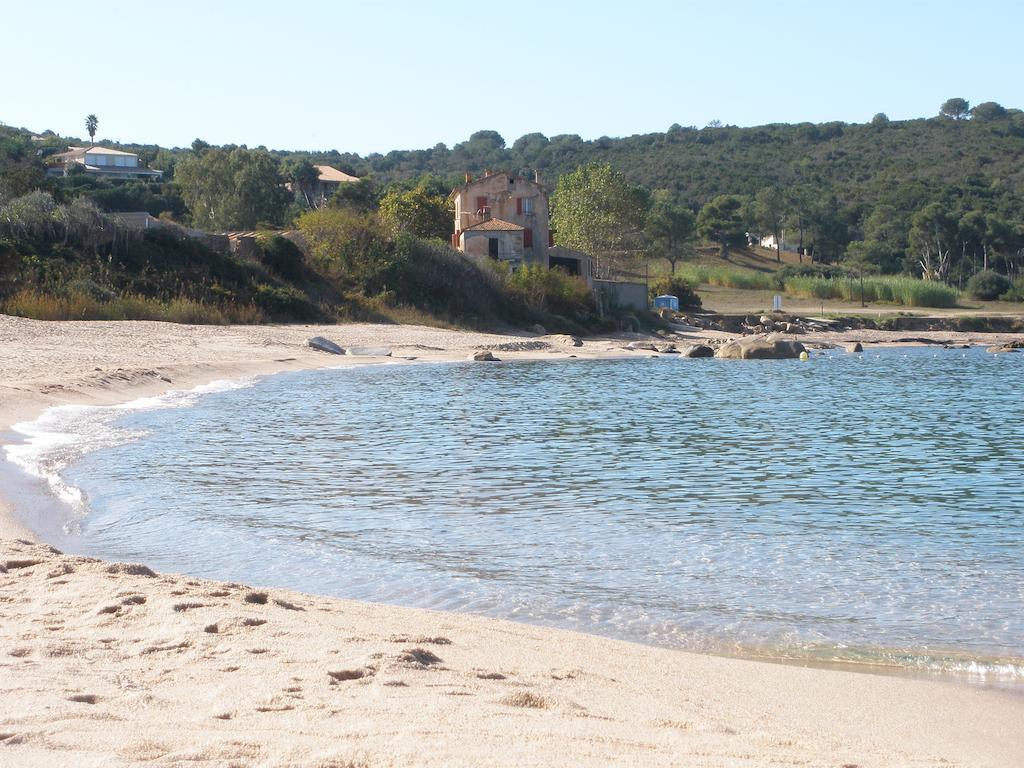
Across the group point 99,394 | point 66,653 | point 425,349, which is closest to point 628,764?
point 66,653

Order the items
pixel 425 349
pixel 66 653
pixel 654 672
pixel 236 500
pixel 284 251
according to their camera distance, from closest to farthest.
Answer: pixel 66 653
pixel 654 672
pixel 236 500
pixel 425 349
pixel 284 251

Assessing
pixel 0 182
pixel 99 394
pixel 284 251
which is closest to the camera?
pixel 99 394

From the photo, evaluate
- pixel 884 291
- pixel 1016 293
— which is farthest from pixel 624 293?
pixel 1016 293

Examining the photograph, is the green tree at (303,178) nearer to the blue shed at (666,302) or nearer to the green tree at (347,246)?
→ the blue shed at (666,302)

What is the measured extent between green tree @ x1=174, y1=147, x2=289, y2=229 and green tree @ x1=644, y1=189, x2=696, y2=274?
30.1 metres

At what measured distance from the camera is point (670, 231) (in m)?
93.1

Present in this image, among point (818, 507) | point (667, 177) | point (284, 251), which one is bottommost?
point (818, 507)

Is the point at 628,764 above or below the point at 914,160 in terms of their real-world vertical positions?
below

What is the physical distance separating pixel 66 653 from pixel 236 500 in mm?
6790

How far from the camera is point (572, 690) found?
567cm

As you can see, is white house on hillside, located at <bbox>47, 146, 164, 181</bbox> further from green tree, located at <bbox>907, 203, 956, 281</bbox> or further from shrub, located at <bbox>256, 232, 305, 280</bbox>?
green tree, located at <bbox>907, 203, 956, 281</bbox>

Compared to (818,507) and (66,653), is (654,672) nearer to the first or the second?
(66,653)

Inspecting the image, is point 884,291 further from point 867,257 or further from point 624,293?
point 624,293

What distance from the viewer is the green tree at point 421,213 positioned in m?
67.9
